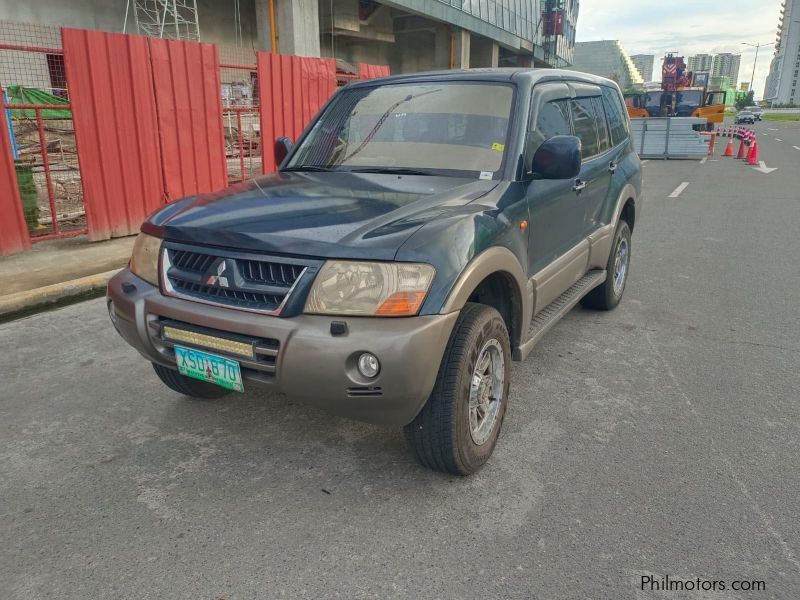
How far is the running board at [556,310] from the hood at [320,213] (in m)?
0.84

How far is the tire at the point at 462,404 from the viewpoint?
8.42ft

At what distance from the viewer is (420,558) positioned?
2348mm

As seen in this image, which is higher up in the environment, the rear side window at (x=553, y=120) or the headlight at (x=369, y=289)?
the rear side window at (x=553, y=120)

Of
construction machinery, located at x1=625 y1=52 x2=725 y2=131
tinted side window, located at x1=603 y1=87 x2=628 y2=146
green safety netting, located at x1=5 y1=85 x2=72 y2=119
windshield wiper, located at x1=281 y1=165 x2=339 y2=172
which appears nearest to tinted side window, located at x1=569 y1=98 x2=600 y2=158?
tinted side window, located at x1=603 y1=87 x2=628 y2=146

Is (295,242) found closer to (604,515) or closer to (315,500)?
(315,500)

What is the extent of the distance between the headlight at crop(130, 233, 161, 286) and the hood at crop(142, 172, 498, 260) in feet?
0.18

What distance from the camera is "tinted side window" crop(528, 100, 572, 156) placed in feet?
11.4

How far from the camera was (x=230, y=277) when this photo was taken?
2.57 meters

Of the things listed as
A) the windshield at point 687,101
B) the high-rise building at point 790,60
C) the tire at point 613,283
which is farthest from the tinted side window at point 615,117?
the high-rise building at point 790,60

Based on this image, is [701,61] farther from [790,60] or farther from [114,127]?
[114,127]

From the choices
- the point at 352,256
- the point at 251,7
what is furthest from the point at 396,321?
the point at 251,7

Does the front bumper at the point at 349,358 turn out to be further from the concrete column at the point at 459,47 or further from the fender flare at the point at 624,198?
the concrete column at the point at 459,47

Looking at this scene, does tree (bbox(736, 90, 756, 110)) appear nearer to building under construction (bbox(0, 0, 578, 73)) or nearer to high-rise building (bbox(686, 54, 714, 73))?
high-rise building (bbox(686, 54, 714, 73))

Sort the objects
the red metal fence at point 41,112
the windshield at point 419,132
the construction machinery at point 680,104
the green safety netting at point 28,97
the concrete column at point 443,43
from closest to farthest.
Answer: the windshield at point 419,132 → the red metal fence at point 41,112 → the green safety netting at point 28,97 → the construction machinery at point 680,104 → the concrete column at point 443,43
